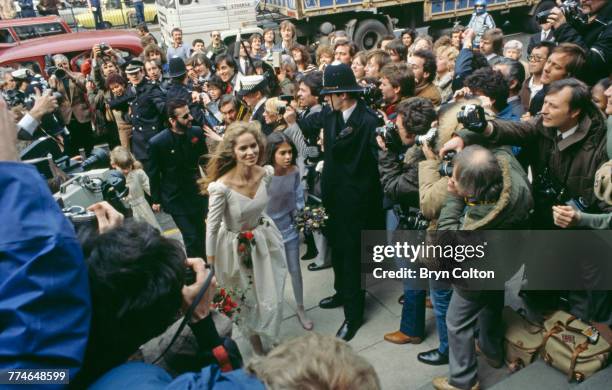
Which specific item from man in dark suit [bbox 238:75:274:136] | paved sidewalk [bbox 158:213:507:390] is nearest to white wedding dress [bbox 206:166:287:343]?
paved sidewalk [bbox 158:213:507:390]

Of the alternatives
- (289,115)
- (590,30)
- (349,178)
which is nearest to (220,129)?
(289,115)

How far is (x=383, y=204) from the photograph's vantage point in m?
3.78

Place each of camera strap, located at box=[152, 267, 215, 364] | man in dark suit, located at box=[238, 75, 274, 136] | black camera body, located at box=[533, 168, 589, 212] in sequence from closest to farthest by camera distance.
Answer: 1. camera strap, located at box=[152, 267, 215, 364]
2. black camera body, located at box=[533, 168, 589, 212]
3. man in dark suit, located at box=[238, 75, 274, 136]

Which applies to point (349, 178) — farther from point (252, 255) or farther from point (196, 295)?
point (196, 295)

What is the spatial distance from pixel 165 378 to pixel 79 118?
7732mm

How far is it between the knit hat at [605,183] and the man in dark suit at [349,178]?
5.05 feet

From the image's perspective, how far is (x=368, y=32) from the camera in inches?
532

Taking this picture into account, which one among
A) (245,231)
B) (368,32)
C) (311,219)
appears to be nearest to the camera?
(245,231)

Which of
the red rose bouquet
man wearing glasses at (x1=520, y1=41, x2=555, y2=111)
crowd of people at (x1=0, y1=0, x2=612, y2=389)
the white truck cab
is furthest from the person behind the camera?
the white truck cab

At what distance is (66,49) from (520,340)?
11.1 m

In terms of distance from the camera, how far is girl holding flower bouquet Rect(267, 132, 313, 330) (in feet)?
13.0

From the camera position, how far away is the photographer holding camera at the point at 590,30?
4.22 metres

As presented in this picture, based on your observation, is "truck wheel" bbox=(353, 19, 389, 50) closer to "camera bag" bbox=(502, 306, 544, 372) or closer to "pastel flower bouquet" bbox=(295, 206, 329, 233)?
"pastel flower bouquet" bbox=(295, 206, 329, 233)

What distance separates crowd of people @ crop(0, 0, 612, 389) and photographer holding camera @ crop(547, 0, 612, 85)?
2 centimetres
